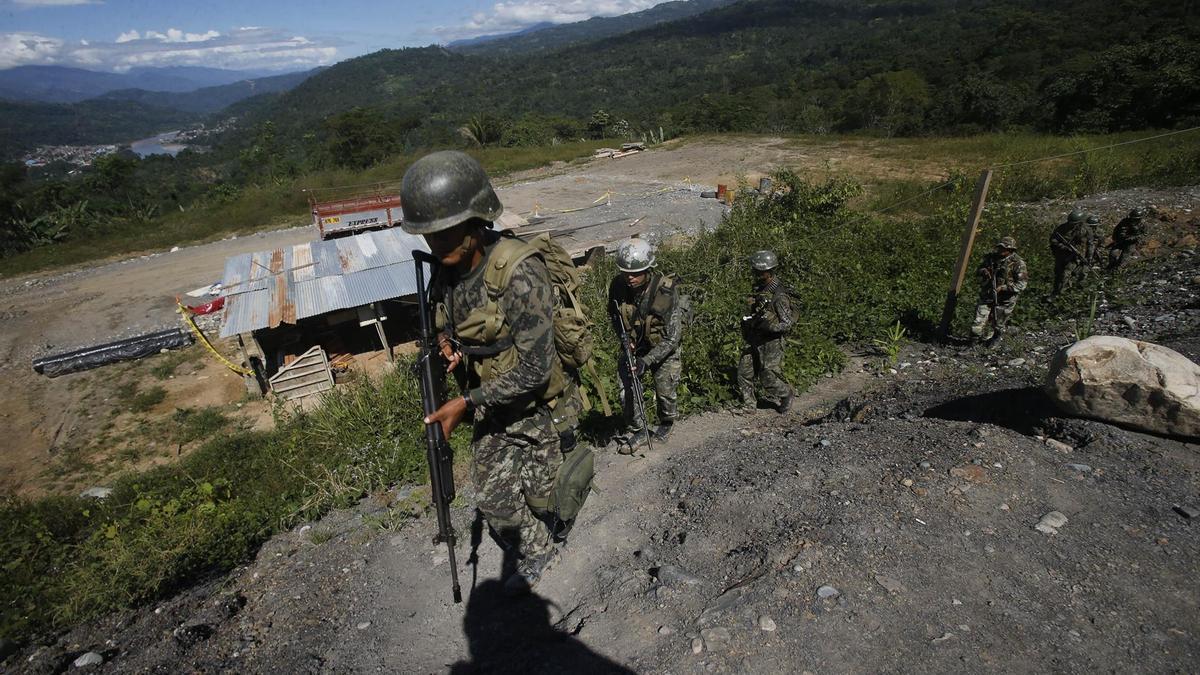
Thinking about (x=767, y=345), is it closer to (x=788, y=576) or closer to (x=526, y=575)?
(x=788, y=576)

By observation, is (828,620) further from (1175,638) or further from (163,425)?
(163,425)

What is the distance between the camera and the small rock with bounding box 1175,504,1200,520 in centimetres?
308

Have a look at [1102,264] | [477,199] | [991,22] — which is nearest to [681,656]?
[477,199]

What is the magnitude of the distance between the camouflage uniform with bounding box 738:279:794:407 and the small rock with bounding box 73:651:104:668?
549 cm

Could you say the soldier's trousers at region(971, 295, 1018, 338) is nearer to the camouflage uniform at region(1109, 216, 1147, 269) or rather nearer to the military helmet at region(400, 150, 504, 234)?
the camouflage uniform at region(1109, 216, 1147, 269)

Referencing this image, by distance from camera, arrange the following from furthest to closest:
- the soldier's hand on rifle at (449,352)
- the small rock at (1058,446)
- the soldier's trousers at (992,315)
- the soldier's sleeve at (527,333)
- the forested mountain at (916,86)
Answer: the forested mountain at (916,86) < the soldier's trousers at (992,315) < the small rock at (1058,446) < the soldier's hand on rifle at (449,352) < the soldier's sleeve at (527,333)

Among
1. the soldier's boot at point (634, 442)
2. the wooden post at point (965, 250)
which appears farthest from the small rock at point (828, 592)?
the wooden post at point (965, 250)

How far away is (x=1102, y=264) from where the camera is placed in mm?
8164

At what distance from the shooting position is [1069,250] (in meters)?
7.80

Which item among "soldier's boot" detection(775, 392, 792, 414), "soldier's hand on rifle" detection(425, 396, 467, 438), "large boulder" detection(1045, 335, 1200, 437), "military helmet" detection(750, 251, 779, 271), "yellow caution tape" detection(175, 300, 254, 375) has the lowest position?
"yellow caution tape" detection(175, 300, 254, 375)

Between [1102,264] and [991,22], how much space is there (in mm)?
121199

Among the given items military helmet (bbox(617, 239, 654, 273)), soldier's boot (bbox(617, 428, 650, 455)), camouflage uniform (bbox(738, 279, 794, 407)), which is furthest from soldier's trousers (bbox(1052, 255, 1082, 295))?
military helmet (bbox(617, 239, 654, 273))

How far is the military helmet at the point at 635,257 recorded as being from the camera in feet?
15.0

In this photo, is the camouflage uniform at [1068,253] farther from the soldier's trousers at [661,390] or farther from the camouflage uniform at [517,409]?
the camouflage uniform at [517,409]
